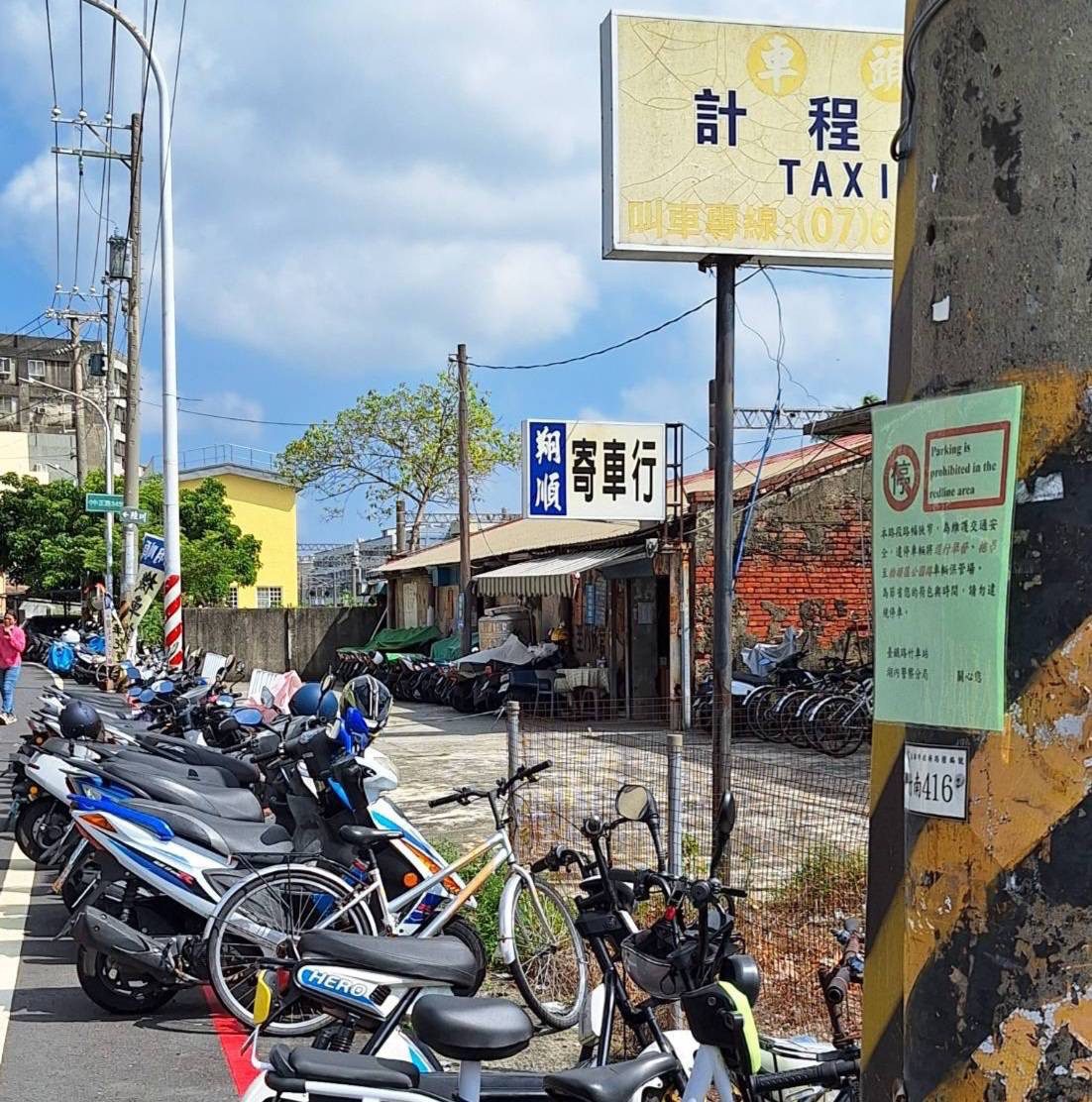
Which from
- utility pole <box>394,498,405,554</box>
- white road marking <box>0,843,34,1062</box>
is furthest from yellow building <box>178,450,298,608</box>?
white road marking <box>0,843,34,1062</box>

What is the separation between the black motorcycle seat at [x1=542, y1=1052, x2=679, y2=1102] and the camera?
2.96 m

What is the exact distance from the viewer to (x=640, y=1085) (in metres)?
3.08

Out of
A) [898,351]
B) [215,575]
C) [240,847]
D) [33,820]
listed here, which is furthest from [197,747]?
[215,575]

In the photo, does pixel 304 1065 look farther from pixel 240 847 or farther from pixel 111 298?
pixel 111 298

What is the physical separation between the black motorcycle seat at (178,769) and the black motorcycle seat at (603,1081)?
430cm

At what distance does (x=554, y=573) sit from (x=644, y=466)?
5094 mm

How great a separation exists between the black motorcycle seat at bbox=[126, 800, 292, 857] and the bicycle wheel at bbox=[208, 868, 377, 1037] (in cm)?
54

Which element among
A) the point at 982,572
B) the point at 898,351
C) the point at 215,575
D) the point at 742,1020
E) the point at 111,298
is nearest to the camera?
the point at 982,572

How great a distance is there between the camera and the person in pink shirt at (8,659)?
18.3m

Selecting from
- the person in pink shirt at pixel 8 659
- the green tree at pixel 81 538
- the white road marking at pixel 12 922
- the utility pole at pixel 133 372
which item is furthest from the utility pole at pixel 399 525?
the white road marking at pixel 12 922

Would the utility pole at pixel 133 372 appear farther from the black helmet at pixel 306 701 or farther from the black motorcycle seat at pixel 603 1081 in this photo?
the black motorcycle seat at pixel 603 1081

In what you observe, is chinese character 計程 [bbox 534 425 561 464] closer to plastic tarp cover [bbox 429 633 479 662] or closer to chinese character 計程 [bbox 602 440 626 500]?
chinese character 計程 [bbox 602 440 626 500]

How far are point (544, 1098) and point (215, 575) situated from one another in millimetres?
35362

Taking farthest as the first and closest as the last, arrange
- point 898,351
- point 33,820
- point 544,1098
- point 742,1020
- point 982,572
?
point 33,820, point 544,1098, point 742,1020, point 898,351, point 982,572
